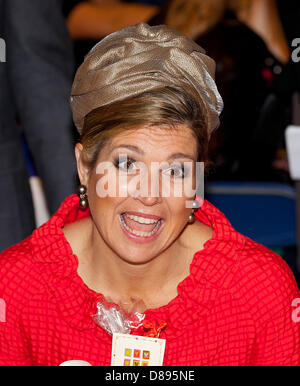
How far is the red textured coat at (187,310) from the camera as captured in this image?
1901mm

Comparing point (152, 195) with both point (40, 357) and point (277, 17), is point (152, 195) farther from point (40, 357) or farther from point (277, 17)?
point (277, 17)

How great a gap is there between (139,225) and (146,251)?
73mm

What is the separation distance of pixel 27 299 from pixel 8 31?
0.92 metres

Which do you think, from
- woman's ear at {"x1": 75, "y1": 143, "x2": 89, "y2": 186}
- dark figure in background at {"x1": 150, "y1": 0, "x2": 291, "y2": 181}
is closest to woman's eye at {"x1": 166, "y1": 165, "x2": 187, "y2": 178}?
woman's ear at {"x1": 75, "y1": 143, "x2": 89, "y2": 186}

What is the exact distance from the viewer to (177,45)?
1688 mm

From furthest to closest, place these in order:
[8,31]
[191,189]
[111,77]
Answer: [8,31]
[191,189]
[111,77]

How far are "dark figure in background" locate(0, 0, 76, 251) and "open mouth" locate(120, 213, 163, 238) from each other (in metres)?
0.52

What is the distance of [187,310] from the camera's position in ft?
6.24

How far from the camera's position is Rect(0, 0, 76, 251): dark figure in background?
225 centimetres

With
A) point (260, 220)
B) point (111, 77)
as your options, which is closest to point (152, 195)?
point (111, 77)

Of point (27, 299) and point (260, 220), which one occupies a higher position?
point (27, 299)

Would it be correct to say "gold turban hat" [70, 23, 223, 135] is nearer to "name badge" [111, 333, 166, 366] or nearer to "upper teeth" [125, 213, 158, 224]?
"upper teeth" [125, 213, 158, 224]

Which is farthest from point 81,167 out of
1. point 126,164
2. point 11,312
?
point 11,312

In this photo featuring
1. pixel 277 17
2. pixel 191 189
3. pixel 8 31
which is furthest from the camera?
pixel 277 17
